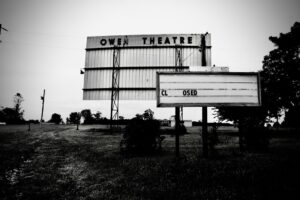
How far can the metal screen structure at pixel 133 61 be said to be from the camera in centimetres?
2847

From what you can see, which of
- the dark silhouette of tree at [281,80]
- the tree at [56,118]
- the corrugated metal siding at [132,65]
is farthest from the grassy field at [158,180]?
the tree at [56,118]

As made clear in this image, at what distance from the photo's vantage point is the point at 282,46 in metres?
25.0

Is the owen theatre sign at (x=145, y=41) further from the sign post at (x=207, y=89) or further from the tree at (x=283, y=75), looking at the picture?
the sign post at (x=207, y=89)

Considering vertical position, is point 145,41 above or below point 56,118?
above

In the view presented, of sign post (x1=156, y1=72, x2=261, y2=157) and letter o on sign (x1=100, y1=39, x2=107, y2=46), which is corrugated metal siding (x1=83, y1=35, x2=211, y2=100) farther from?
sign post (x1=156, y1=72, x2=261, y2=157)

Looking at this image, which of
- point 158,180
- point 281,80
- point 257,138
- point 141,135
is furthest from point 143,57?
point 158,180

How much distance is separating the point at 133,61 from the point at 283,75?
→ 1881 cm

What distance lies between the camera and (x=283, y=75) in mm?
23531

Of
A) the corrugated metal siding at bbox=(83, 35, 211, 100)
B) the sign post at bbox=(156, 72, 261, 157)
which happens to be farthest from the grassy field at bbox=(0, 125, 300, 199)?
the corrugated metal siding at bbox=(83, 35, 211, 100)

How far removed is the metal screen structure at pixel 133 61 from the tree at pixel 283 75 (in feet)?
25.8

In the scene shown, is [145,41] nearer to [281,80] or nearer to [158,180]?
[281,80]

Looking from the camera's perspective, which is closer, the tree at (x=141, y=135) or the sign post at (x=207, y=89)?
the sign post at (x=207, y=89)

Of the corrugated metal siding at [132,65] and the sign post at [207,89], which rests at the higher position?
the corrugated metal siding at [132,65]

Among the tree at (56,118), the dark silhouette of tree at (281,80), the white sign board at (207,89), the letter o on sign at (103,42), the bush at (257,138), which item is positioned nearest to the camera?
the white sign board at (207,89)
